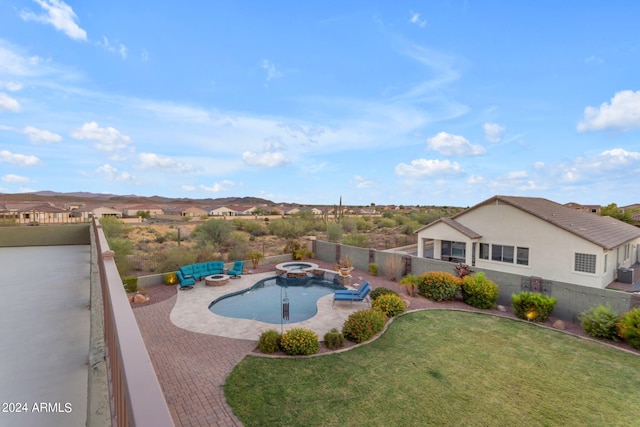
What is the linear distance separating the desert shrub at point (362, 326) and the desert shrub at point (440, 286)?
4252 millimetres

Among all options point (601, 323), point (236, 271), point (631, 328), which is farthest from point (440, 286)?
Result: point (236, 271)

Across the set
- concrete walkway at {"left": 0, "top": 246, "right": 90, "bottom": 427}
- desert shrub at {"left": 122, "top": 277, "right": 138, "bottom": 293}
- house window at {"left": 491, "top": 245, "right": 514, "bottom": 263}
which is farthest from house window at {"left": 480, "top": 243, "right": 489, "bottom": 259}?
concrete walkway at {"left": 0, "top": 246, "right": 90, "bottom": 427}

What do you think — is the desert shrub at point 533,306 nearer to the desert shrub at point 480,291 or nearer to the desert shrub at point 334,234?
A: the desert shrub at point 480,291

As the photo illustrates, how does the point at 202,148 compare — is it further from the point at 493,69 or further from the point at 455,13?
the point at 493,69

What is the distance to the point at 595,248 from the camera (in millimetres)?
14055

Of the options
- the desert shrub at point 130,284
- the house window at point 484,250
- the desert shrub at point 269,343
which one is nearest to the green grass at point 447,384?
the desert shrub at point 269,343

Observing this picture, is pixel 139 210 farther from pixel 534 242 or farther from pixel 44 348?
pixel 44 348

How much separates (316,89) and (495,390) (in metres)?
19.5

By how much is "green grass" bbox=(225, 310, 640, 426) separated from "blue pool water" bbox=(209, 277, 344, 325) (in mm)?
3587

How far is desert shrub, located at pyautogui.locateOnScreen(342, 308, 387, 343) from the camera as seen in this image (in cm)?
913

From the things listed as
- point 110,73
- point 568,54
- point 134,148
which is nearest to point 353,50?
point 568,54

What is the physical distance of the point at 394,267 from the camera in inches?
636

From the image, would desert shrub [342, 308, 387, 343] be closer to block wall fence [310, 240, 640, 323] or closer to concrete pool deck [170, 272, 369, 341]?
concrete pool deck [170, 272, 369, 341]

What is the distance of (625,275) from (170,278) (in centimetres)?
2227
